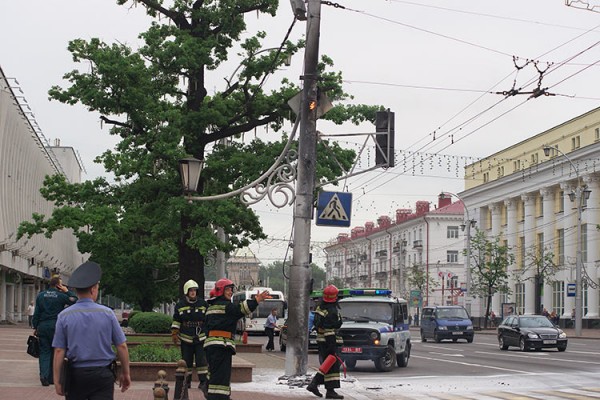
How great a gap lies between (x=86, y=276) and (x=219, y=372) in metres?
4.48

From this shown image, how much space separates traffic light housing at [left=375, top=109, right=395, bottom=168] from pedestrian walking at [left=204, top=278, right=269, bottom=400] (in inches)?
291

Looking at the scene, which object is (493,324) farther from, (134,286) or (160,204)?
(160,204)

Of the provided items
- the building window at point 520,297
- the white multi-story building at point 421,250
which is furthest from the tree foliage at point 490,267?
the white multi-story building at point 421,250

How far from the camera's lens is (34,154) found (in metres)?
64.7

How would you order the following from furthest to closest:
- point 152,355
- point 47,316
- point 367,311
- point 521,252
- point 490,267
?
point 521,252 < point 490,267 < point 367,311 < point 152,355 < point 47,316

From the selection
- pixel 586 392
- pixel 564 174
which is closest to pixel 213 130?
pixel 586 392

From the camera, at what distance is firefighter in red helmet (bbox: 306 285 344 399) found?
1653 cm

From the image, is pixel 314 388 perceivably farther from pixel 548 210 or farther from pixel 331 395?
pixel 548 210

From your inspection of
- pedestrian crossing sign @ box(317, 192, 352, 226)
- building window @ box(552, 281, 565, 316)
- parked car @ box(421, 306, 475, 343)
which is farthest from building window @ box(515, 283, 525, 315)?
pedestrian crossing sign @ box(317, 192, 352, 226)

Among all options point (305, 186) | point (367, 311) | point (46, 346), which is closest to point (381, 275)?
point (367, 311)

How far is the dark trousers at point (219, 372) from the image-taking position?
12250 millimetres

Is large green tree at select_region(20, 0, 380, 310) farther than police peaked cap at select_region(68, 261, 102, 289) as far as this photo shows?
Yes

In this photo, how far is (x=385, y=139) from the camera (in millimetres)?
19562

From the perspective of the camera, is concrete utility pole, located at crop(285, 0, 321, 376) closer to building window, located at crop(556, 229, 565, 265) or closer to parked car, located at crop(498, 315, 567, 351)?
parked car, located at crop(498, 315, 567, 351)
